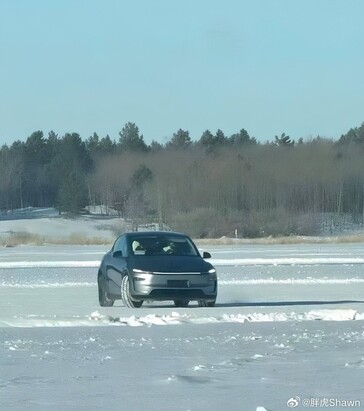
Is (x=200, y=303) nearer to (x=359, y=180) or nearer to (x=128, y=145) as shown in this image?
(x=359, y=180)

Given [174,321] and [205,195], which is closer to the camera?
[174,321]

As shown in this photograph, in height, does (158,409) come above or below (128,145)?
below

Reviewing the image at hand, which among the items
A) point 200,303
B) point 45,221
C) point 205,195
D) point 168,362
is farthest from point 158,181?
point 168,362

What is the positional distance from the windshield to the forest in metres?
60.8

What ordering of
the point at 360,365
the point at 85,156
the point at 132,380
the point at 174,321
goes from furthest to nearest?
the point at 85,156 → the point at 174,321 → the point at 360,365 → the point at 132,380

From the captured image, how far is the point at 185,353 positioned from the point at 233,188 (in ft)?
263

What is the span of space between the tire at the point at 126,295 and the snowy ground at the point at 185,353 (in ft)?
0.66

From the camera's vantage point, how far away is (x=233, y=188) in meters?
91.9

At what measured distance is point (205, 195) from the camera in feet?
299

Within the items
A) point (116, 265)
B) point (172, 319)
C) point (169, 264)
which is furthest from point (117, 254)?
point (172, 319)

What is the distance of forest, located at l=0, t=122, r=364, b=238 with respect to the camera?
85.7 m

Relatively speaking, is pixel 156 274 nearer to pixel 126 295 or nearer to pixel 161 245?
pixel 126 295

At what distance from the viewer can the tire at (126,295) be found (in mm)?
18562

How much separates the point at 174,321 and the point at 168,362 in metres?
4.52
